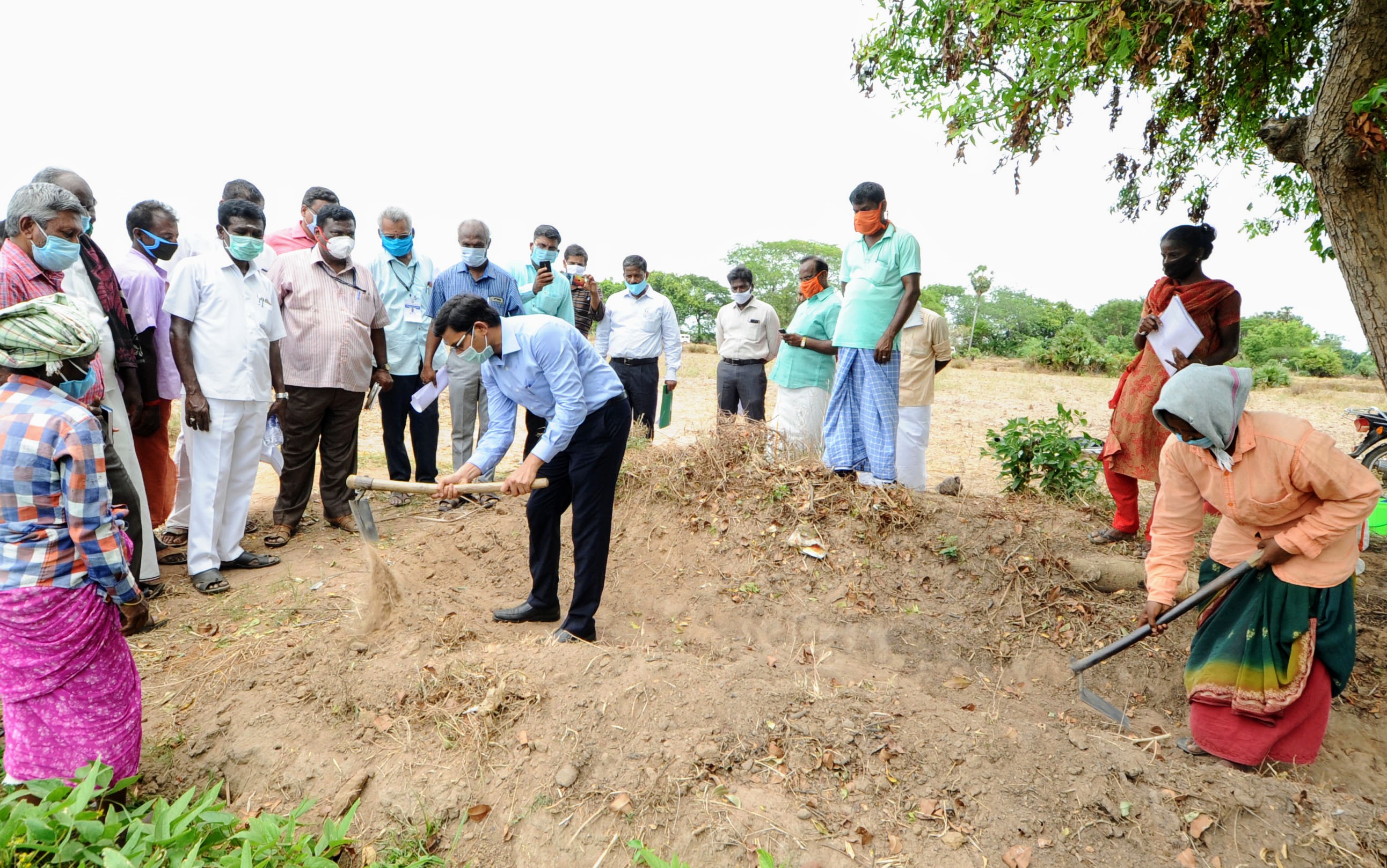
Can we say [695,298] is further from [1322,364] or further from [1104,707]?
[1104,707]

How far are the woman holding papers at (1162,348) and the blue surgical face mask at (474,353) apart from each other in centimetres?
347

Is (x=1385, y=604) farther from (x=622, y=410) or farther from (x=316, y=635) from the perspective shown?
(x=316, y=635)

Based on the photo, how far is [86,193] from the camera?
4051 mm

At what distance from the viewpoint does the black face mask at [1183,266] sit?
4305 mm

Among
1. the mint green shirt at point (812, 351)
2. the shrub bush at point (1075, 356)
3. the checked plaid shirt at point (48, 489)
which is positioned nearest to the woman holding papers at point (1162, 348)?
the mint green shirt at point (812, 351)

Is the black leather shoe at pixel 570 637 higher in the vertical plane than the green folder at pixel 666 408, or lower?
lower

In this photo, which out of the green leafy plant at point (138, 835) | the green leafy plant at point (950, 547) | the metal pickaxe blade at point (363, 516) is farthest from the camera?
the green leafy plant at point (950, 547)

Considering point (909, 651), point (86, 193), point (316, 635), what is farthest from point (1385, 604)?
point (86, 193)

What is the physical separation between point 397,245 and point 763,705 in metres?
4.44

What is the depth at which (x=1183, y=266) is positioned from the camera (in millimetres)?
4332

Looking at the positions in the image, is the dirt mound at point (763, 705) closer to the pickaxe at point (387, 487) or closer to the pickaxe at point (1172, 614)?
the pickaxe at point (1172, 614)

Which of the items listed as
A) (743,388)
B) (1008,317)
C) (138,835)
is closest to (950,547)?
(743,388)

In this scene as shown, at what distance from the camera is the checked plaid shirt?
2.34 metres

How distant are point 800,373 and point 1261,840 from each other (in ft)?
14.0
